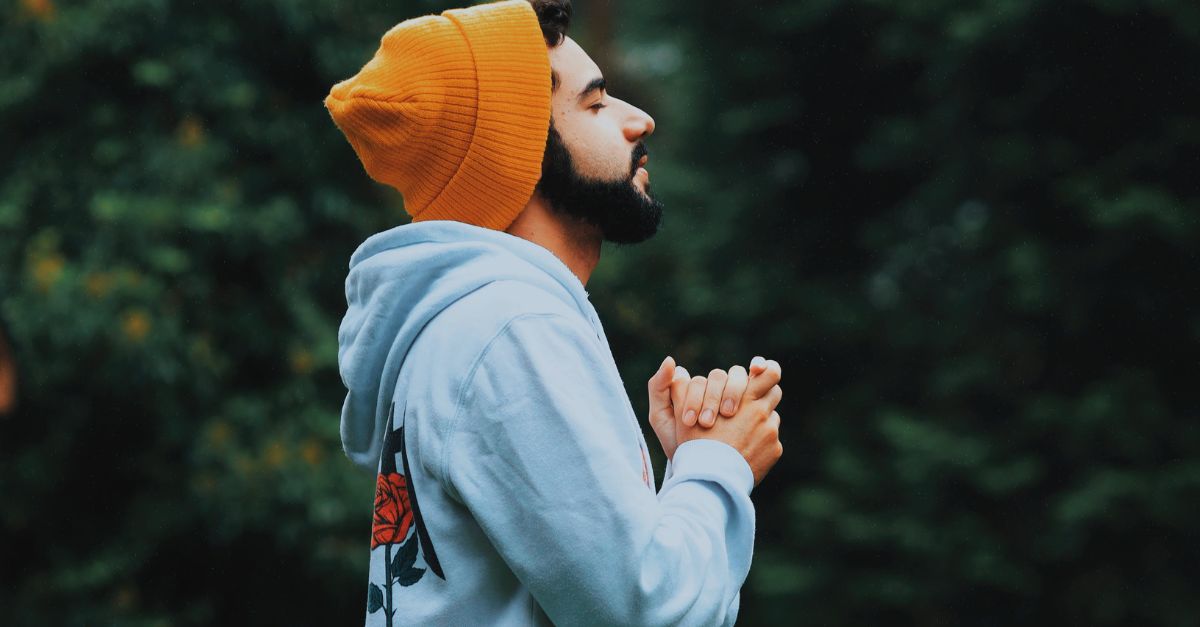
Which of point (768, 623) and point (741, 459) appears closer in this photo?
point (741, 459)

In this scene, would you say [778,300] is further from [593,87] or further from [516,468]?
[516,468]

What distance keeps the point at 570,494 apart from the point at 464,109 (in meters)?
0.64

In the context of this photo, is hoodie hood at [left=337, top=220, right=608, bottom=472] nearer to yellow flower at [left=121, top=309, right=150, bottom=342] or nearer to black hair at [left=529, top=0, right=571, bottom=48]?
black hair at [left=529, top=0, right=571, bottom=48]

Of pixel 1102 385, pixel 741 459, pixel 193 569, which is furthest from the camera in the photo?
pixel 1102 385

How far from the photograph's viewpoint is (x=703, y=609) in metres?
1.47

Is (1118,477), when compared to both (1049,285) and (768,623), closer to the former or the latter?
(1049,285)

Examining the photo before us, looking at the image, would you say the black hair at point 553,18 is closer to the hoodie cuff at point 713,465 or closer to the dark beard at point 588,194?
the dark beard at point 588,194

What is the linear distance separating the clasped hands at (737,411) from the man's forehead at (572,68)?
1.43 feet

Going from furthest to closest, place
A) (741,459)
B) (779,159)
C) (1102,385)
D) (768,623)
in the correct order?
(779,159), (768,623), (1102,385), (741,459)

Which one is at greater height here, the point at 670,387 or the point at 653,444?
the point at 670,387

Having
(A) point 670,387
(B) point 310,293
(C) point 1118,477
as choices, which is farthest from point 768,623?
(A) point 670,387

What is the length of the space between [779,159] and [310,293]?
4.28 m

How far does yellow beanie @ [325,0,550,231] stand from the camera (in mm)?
1781

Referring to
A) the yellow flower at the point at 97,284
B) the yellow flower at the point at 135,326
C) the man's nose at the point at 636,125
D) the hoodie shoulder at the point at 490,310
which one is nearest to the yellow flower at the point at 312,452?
the yellow flower at the point at 135,326
